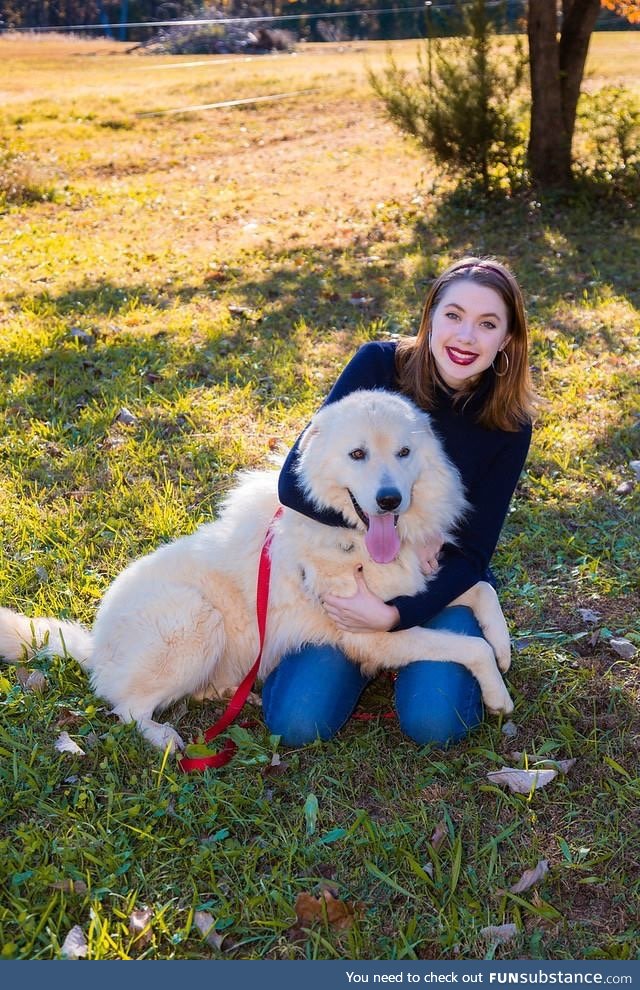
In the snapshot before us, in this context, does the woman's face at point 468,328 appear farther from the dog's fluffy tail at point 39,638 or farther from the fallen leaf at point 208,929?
the fallen leaf at point 208,929

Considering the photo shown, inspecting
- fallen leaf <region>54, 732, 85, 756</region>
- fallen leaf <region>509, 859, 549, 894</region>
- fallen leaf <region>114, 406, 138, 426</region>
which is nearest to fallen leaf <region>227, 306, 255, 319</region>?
fallen leaf <region>114, 406, 138, 426</region>

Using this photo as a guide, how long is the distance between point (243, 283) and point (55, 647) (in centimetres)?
543

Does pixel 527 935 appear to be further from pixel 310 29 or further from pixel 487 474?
pixel 310 29

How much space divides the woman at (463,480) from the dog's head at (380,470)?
0.10 m

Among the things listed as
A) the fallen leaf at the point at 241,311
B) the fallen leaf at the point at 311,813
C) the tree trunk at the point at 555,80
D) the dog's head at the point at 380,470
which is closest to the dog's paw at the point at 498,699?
the dog's head at the point at 380,470

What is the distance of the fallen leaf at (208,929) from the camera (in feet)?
7.54

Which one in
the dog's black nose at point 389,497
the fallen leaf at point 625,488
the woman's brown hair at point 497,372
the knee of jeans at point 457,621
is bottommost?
the fallen leaf at point 625,488

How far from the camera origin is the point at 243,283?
8094mm

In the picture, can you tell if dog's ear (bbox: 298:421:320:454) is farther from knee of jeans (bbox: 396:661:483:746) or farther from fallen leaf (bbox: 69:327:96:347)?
fallen leaf (bbox: 69:327:96:347)

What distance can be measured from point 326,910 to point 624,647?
67.4 inches

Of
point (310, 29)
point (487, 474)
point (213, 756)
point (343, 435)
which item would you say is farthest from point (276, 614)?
point (310, 29)

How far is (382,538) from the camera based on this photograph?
9.31 feet

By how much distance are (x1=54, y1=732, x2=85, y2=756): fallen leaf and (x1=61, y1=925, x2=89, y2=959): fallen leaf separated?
2.44ft

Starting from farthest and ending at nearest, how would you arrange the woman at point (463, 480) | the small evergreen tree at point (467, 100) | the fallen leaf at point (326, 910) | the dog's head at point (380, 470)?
1. the small evergreen tree at point (467, 100)
2. the woman at point (463, 480)
3. the dog's head at point (380, 470)
4. the fallen leaf at point (326, 910)
